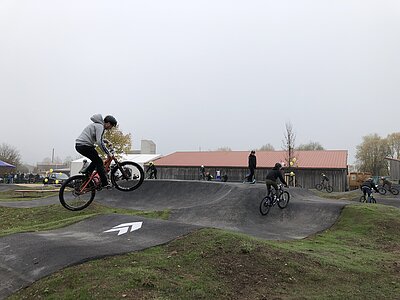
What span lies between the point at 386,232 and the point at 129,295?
9904 mm

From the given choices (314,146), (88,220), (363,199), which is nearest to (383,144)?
(314,146)

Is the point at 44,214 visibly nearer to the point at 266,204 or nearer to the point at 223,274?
the point at 266,204

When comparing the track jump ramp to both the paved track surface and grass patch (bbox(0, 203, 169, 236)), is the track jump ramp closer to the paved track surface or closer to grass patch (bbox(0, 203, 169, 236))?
the paved track surface

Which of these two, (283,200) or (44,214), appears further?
(44,214)

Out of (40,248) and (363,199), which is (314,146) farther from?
(40,248)

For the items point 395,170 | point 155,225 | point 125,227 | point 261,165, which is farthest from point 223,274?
point 395,170

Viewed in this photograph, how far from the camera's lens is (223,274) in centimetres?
605

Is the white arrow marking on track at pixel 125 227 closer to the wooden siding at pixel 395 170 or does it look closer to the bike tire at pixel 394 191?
the bike tire at pixel 394 191

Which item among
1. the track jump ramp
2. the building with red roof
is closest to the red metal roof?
the building with red roof

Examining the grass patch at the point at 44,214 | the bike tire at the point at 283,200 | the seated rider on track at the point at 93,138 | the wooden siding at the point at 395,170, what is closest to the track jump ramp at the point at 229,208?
the bike tire at the point at 283,200

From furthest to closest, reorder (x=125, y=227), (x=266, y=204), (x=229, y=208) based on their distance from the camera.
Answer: (x=266, y=204) → (x=229, y=208) → (x=125, y=227)

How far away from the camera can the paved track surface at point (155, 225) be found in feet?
21.3

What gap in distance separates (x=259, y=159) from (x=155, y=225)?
134 feet

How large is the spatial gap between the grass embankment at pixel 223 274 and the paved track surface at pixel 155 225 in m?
0.56
